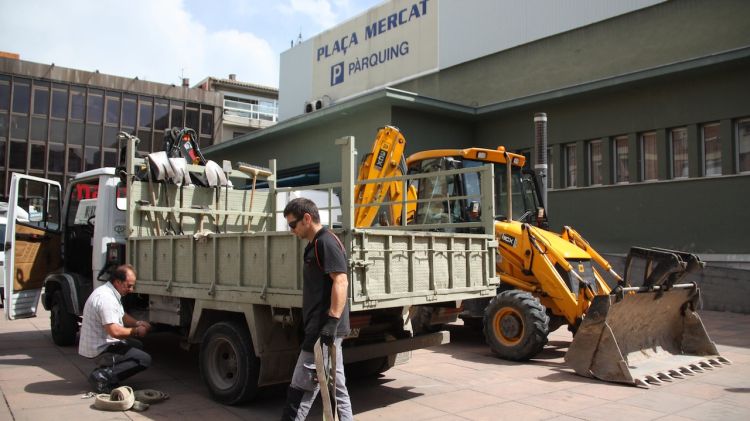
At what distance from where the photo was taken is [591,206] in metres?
16.1

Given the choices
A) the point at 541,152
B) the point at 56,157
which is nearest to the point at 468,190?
the point at 541,152

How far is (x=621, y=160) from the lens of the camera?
51.9 feet

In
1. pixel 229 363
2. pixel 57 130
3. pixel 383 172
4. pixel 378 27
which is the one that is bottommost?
pixel 229 363

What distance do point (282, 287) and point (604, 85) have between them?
12.7 m

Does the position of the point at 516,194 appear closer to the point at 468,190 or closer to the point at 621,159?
the point at 468,190

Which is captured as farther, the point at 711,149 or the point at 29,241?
the point at 711,149

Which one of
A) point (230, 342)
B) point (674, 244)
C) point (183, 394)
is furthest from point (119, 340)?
point (674, 244)

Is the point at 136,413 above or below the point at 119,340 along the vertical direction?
below

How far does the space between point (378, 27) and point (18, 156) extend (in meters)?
21.7

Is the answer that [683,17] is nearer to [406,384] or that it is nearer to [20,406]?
[406,384]

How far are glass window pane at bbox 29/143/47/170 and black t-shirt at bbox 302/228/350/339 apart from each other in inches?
1308

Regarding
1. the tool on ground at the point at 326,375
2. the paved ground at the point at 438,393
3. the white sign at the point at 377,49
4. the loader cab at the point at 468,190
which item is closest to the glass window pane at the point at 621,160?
the loader cab at the point at 468,190

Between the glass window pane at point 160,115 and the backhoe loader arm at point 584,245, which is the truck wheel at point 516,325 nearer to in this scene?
the backhoe loader arm at point 584,245

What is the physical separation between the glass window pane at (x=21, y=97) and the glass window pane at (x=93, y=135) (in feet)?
10.2
